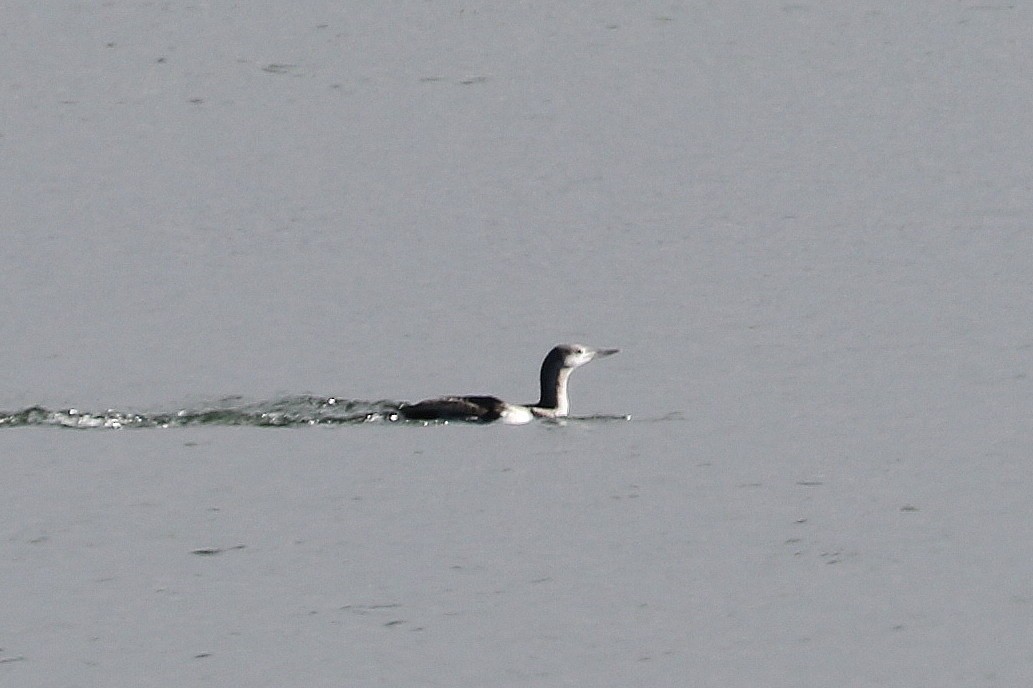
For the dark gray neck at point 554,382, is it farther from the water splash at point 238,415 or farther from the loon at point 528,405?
the water splash at point 238,415

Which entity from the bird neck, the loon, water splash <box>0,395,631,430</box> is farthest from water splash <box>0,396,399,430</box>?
the bird neck

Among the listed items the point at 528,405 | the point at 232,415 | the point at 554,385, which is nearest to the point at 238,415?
the point at 232,415

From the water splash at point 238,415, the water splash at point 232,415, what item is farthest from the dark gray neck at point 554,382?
the water splash at point 232,415

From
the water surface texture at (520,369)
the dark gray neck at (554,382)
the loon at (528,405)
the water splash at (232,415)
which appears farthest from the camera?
the dark gray neck at (554,382)

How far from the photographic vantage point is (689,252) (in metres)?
26.8

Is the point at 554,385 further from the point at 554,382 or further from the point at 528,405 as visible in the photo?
the point at 528,405

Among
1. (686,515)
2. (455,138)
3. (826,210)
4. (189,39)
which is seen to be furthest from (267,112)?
(686,515)

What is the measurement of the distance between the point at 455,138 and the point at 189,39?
33.7 feet

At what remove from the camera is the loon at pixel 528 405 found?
20.9m

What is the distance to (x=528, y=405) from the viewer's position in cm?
2284

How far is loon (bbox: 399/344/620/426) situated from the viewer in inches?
821

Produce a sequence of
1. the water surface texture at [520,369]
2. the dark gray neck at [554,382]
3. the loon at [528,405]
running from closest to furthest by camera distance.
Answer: the water surface texture at [520,369] < the loon at [528,405] < the dark gray neck at [554,382]

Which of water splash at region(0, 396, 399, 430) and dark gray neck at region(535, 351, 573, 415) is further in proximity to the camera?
dark gray neck at region(535, 351, 573, 415)

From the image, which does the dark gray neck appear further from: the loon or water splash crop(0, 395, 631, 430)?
water splash crop(0, 395, 631, 430)
